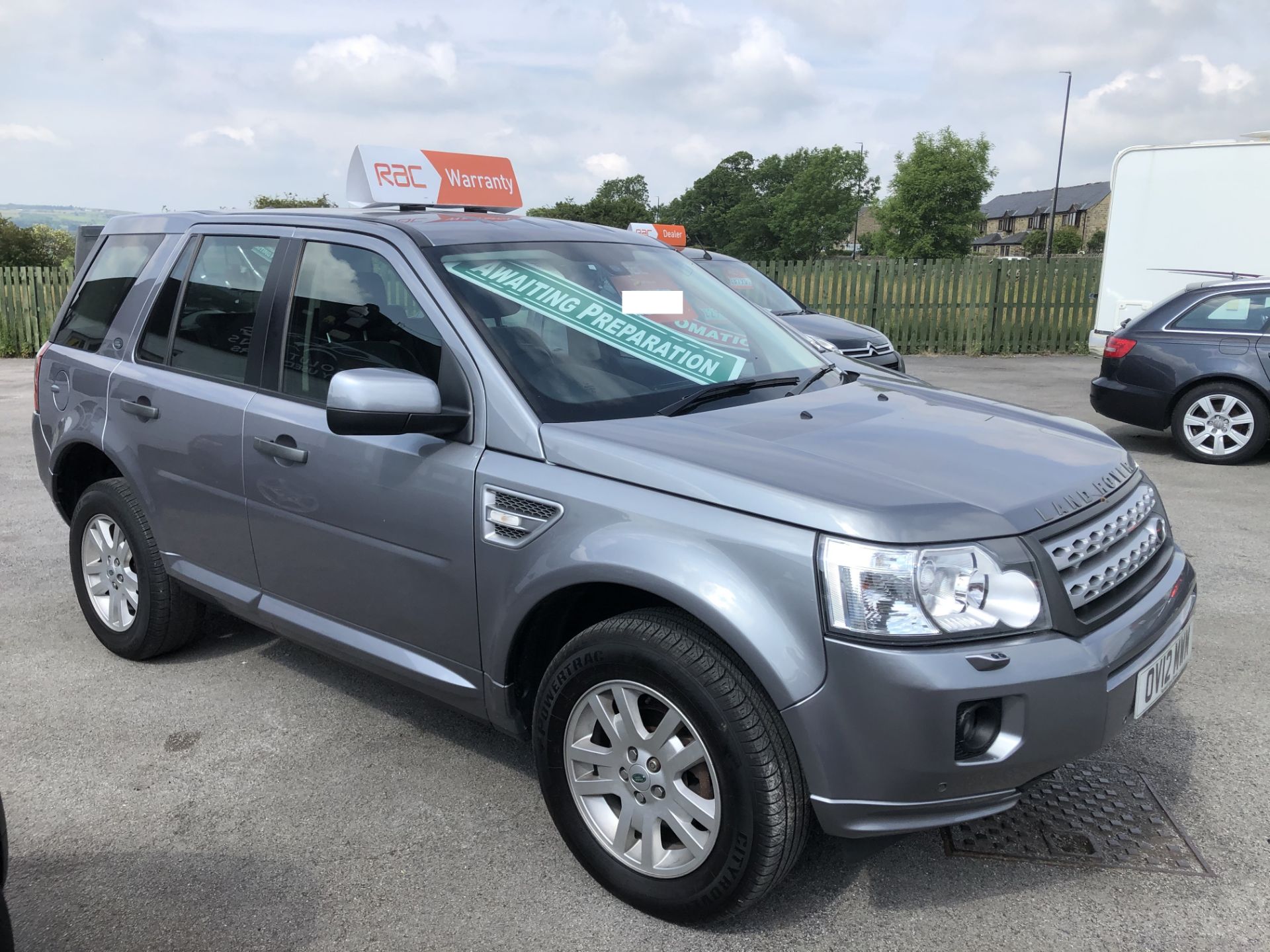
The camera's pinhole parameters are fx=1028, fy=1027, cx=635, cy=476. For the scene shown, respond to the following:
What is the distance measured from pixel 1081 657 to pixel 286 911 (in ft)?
6.85

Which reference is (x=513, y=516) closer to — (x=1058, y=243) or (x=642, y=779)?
(x=642, y=779)

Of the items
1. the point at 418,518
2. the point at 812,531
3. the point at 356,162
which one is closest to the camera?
the point at 812,531

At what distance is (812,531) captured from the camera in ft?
7.38

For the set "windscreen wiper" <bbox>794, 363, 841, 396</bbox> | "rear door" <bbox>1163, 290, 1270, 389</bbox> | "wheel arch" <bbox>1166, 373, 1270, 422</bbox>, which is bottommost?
"wheel arch" <bbox>1166, 373, 1270, 422</bbox>

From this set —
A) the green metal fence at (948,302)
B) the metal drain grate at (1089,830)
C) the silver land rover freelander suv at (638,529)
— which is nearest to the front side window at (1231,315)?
the silver land rover freelander suv at (638,529)

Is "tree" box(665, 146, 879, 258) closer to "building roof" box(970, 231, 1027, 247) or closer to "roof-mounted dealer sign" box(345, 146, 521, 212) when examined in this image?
"building roof" box(970, 231, 1027, 247)

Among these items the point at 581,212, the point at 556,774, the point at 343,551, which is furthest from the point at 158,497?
the point at 581,212

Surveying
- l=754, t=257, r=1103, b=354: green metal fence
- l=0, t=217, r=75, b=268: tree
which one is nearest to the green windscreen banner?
l=754, t=257, r=1103, b=354: green metal fence

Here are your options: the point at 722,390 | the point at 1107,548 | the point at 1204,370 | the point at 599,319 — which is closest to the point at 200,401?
the point at 599,319

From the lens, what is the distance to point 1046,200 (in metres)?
124

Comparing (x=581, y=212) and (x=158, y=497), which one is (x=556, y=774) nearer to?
(x=158, y=497)

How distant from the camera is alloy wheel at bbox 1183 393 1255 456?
827 cm

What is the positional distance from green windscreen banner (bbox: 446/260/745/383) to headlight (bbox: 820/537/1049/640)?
1070 millimetres

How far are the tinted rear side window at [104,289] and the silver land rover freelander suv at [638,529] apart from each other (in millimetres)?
163
